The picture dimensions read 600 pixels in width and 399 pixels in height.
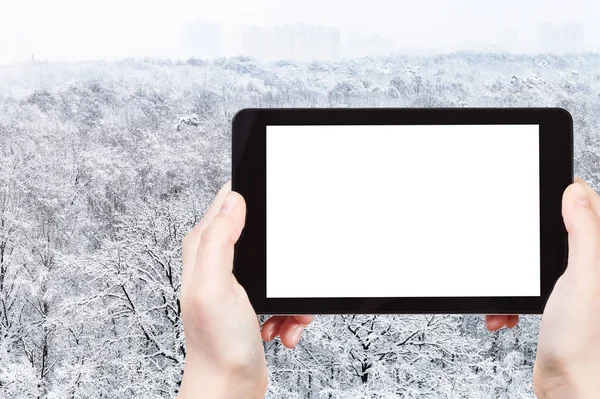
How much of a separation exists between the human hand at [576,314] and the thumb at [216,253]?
287mm

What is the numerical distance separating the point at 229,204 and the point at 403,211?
0.53ft

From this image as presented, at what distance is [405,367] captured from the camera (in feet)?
4.74

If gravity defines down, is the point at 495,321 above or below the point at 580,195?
below

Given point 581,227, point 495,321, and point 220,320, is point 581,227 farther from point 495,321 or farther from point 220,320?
point 220,320

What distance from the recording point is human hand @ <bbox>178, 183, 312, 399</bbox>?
1.48ft

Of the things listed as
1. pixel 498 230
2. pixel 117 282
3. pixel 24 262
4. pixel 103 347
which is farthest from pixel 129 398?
pixel 498 230

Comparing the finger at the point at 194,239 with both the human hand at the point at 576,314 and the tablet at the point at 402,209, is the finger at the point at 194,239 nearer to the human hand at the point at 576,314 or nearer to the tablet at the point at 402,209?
the tablet at the point at 402,209

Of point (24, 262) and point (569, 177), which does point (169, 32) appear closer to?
point (24, 262)

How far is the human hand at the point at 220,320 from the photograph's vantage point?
1.48 feet

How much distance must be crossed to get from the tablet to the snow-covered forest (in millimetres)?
802

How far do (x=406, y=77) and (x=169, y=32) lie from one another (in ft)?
1.92

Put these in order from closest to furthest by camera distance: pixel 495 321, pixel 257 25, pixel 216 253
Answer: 1. pixel 216 253
2. pixel 495 321
3. pixel 257 25

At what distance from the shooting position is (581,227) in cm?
47

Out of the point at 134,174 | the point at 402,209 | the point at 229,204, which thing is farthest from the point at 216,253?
the point at 134,174
